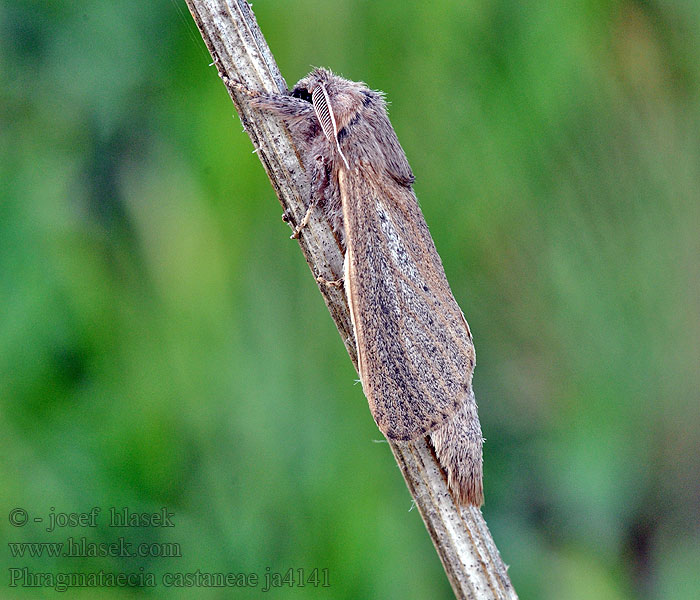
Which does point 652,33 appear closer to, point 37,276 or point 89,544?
point 37,276

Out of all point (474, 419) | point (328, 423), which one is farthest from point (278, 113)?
point (328, 423)

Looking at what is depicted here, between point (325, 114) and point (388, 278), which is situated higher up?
point (325, 114)

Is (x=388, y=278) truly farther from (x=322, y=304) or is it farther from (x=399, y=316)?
(x=322, y=304)

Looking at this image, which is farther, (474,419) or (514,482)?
(514,482)

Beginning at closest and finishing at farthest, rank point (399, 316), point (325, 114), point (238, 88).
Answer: point (238, 88)
point (399, 316)
point (325, 114)

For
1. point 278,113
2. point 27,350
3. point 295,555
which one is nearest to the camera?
point 278,113
